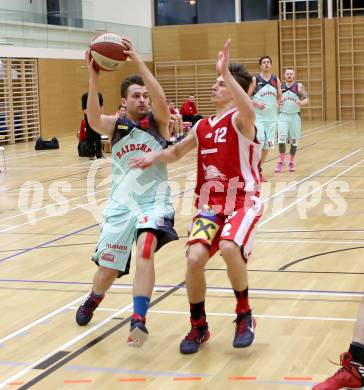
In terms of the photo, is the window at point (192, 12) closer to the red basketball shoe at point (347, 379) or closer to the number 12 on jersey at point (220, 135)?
the number 12 on jersey at point (220, 135)

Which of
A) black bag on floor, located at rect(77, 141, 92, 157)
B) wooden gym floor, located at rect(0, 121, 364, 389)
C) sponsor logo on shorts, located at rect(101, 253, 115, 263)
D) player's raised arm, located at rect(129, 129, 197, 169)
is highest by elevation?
player's raised arm, located at rect(129, 129, 197, 169)

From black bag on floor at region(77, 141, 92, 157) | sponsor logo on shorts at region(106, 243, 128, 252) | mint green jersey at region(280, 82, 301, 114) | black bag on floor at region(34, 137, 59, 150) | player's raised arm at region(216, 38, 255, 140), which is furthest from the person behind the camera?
black bag on floor at region(34, 137, 59, 150)

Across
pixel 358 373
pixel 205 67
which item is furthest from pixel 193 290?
pixel 205 67

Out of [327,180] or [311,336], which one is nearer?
[311,336]

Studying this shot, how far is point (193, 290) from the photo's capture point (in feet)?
16.4

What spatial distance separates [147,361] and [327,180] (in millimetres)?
8900

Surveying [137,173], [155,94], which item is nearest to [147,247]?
[137,173]

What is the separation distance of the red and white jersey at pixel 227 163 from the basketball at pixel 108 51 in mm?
826

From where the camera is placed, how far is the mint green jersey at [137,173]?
536 cm

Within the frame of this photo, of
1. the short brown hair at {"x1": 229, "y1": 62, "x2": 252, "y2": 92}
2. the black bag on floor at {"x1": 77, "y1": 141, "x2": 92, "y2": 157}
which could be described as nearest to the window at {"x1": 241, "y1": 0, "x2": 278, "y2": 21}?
the black bag on floor at {"x1": 77, "y1": 141, "x2": 92, "y2": 157}

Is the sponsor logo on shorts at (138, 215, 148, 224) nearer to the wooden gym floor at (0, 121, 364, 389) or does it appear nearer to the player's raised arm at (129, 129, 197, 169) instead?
the player's raised arm at (129, 129, 197, 169)

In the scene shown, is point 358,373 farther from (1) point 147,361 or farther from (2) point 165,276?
(2) point 165,276

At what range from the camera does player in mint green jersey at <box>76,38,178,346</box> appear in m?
5.27

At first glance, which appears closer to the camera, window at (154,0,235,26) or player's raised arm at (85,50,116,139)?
player's raised arm at (85,50,116,139)
